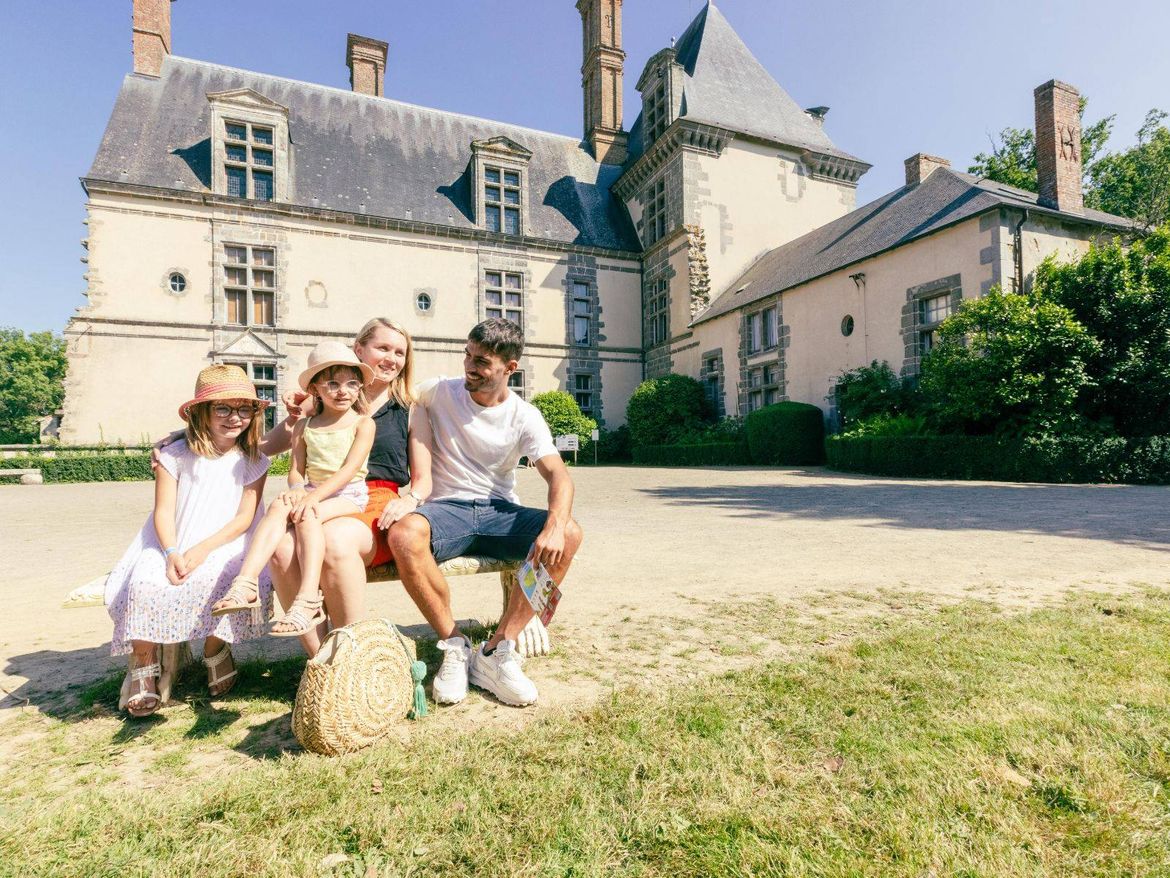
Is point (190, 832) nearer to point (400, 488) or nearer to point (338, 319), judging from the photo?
point (400, 488)

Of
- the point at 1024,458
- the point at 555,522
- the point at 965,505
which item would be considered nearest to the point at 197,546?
the point at 555,522

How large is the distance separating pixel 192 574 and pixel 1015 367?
12529 mm

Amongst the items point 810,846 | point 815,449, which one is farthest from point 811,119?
point 810,846

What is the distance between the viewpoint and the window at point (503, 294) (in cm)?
2211

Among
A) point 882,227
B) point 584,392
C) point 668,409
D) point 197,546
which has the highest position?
point 882,227

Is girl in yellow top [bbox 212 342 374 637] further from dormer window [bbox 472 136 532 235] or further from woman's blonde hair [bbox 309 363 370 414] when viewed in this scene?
dormer window [bbox 472 136 532 235]

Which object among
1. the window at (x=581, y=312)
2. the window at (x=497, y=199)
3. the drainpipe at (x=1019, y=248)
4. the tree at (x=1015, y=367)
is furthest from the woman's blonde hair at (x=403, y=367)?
the window at (x=581, y=312)

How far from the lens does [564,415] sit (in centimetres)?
2127

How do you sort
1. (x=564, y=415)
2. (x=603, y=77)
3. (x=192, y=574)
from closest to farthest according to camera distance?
(x=192, y=574) → (x=564, y=415) → (x=603, y=77)

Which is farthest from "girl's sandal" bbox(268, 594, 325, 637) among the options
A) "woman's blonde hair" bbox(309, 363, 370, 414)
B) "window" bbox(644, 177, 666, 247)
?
"window" bbox(644, 177, 666, 247)

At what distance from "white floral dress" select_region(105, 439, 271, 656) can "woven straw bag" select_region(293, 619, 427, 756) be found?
591mm

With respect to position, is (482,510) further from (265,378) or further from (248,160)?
(248,160)

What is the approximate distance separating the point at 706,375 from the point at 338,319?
41.5 feet

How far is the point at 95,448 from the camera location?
17.0 meters
